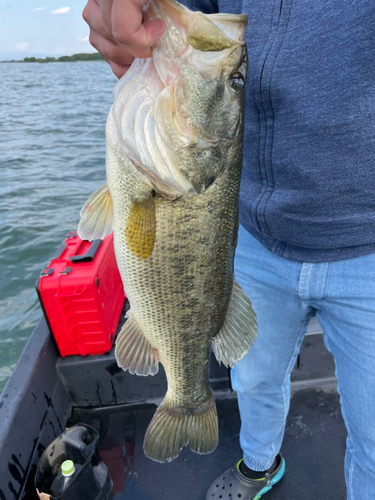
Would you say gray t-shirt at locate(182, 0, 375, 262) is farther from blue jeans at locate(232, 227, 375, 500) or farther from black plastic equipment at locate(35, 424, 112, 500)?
black plastic equipment at locate(35, 424, 112, 500)

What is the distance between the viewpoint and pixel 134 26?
2.90 feet

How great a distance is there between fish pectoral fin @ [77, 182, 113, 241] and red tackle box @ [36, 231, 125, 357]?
108cm

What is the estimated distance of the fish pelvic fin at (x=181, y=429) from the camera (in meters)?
1.73

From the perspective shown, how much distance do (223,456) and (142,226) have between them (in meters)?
1.89

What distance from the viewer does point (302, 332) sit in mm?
1798

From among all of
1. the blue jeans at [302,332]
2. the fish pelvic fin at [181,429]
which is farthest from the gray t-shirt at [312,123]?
the fish pelvic fin at [181,429]

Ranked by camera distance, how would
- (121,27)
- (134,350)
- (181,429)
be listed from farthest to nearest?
(181,429), (134,350), (121,27)

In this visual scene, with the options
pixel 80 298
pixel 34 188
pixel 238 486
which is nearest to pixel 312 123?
pixel 80 298

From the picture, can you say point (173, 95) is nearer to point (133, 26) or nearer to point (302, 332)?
point (133, 26)

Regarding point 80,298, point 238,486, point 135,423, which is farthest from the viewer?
point 135,423

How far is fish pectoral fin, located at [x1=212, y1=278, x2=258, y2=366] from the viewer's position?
1604mm

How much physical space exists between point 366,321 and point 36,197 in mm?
7681

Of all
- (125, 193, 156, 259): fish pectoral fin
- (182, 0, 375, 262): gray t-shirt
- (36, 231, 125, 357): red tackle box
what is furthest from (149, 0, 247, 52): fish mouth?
(36, 231, 125, 357): red tackle box

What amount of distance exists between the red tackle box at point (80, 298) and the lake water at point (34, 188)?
1.96 metres
